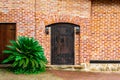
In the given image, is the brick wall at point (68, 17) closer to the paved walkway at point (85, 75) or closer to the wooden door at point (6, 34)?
the paved walkway at point (85, 75)

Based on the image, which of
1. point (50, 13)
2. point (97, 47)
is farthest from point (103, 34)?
point (50, 13)

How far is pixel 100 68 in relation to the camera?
13.9 metres

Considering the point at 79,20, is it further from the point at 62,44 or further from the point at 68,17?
the point at 62,44

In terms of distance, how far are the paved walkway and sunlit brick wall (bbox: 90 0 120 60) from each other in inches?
47.5

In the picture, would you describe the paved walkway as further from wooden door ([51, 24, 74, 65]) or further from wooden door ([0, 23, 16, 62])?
wooden door ([0, 23, 16, 62])

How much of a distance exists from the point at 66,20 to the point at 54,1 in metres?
1.14

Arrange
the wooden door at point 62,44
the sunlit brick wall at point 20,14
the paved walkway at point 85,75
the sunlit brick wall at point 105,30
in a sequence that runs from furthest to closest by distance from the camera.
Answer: the sunlit brick wall at point 105,30 < the wooden door at point 62,44 < the sunlit brick wall at point 20,14 < the paved walkway at point 85,75

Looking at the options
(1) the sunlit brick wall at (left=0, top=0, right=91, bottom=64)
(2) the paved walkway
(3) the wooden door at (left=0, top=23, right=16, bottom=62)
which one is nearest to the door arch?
(1) the sunlit brick wall at (left=0, top=0, right=91, bottom=64)

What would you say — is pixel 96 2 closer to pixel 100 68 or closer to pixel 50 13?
pixel 50 13

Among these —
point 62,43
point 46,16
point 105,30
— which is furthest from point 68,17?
point 105,30

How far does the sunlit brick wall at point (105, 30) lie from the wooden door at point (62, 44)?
Result: 3.69ft

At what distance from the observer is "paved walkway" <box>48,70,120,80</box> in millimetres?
11969

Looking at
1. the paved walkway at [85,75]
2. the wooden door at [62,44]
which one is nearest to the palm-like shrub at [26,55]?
the paved walkway at [85,75]

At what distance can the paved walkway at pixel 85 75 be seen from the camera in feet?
39.3
